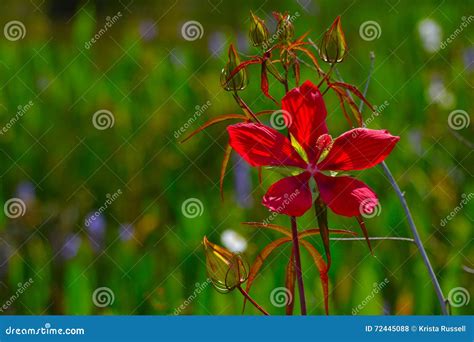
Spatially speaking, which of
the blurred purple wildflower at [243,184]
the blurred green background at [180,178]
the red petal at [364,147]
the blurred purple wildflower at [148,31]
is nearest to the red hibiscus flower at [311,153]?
the red petal at [364,147]

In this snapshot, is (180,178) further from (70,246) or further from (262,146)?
(262,146)

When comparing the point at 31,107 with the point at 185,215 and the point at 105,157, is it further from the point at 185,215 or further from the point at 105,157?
the point at 185,215

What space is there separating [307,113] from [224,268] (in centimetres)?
13

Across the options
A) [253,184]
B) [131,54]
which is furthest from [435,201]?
[131,54]

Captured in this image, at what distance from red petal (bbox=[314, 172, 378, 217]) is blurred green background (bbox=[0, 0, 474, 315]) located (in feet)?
1.24

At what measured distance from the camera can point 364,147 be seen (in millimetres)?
559

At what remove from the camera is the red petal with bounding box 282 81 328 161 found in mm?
559

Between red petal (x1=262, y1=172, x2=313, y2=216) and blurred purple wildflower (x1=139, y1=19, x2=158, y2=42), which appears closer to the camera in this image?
red petal (x1=262, y1=172, x2=313, y2=216)

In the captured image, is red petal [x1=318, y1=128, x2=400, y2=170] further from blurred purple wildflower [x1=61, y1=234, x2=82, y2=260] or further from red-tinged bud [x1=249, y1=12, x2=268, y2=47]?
blurred purple wildflower [x1=61, y1=234, x2=82, y2=260]

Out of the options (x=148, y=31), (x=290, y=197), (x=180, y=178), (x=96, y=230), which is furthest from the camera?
(x=148, y=31)

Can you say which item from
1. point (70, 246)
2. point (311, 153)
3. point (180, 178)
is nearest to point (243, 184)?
point (180, 178)

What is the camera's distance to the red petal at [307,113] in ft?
1.83

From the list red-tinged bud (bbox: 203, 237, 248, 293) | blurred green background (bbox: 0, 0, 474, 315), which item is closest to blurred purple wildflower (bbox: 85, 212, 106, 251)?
blurred green background (bbox: 0, 0, 474, 315)

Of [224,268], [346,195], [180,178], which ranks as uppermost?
[346,195]
